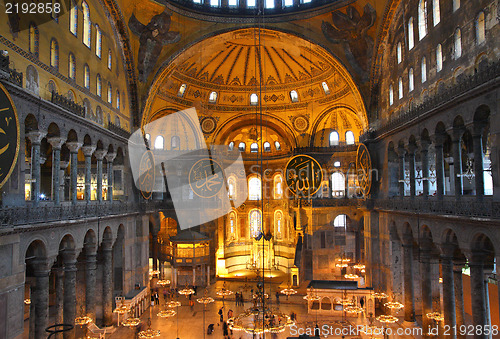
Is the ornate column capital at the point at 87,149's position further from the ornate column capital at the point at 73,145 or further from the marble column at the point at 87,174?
the ornate column capital at the point at 73,145

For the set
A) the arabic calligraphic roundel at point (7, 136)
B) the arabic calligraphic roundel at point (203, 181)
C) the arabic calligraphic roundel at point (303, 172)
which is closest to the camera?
the arabic calligraphic roundel at point (7, 136)

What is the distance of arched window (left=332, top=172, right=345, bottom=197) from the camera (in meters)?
25.6

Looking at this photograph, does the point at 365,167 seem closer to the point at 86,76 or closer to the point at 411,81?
the point at 411,81

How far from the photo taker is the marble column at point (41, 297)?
38.4 feet

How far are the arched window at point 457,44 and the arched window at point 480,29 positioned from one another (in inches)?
37.6

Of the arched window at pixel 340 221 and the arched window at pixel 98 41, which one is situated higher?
the arched window at pixel 98 41

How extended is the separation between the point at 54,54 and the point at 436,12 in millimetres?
12998

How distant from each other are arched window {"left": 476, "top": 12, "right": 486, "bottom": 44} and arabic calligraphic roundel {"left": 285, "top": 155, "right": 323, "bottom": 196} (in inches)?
337

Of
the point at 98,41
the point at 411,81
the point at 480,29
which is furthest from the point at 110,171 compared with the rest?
the point at 480,29

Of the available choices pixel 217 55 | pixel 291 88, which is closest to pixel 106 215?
pixel 217 55

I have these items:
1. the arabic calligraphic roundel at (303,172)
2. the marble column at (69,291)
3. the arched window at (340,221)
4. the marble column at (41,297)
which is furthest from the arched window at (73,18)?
the arched window at (340,221)

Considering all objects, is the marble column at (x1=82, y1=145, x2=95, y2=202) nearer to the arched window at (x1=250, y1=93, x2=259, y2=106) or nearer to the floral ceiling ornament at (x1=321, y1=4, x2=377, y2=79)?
the floral ceiling ornament at (x1=321, y1=4, x2=377, y2=79)

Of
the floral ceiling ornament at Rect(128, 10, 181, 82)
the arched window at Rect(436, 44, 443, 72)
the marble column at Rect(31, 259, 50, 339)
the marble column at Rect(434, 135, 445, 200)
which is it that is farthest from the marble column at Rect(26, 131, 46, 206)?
the arched window at Rect(436, 44, 443, 72)

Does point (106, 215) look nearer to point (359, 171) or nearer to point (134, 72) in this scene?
point (134, 72)
